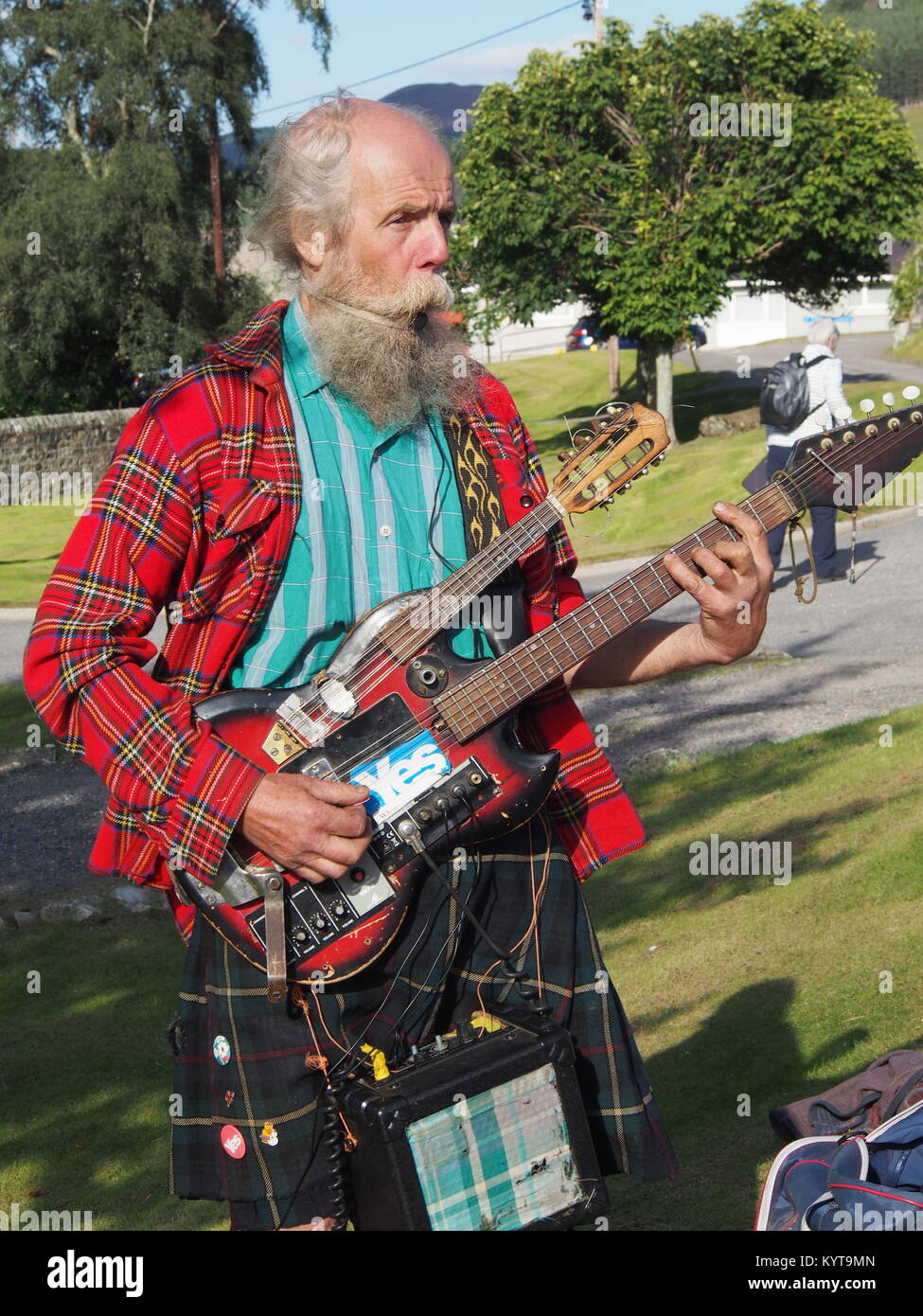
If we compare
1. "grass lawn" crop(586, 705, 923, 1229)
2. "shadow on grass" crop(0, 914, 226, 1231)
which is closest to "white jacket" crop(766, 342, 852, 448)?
"grass lawn" crop(586, 705, 923, 1229)

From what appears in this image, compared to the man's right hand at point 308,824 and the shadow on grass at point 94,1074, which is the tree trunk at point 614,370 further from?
the man's right hand at point 308,824

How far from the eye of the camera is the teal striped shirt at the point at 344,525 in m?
2.64

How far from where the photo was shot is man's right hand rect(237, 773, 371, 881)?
7.86 feet

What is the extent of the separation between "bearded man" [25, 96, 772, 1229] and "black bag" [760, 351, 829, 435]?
30.9 feet

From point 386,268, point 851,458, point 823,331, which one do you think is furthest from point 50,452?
point 851,458

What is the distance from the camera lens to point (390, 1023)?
2615 mm

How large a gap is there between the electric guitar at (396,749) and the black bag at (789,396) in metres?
9.43

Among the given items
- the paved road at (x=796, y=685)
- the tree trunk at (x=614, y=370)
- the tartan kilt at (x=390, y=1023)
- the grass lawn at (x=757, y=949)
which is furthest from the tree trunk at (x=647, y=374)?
the tartan kilt at (x=390, y=1023)

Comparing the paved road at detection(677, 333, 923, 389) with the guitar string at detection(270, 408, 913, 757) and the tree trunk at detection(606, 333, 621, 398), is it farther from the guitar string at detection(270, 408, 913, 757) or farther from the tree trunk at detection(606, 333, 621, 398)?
the guitar string at detection(270, 408, 913, 757)

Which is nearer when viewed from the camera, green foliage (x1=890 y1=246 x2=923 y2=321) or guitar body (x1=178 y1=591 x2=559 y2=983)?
guitar body (x1=178 y1=591 x2=559 y2=983)

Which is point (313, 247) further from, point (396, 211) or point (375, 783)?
point (375, 783)

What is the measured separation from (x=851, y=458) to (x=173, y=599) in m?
1.35

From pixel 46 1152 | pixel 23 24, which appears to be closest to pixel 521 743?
pixel 46 1152

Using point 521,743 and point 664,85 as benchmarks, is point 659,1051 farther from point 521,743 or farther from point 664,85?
point 664,85
